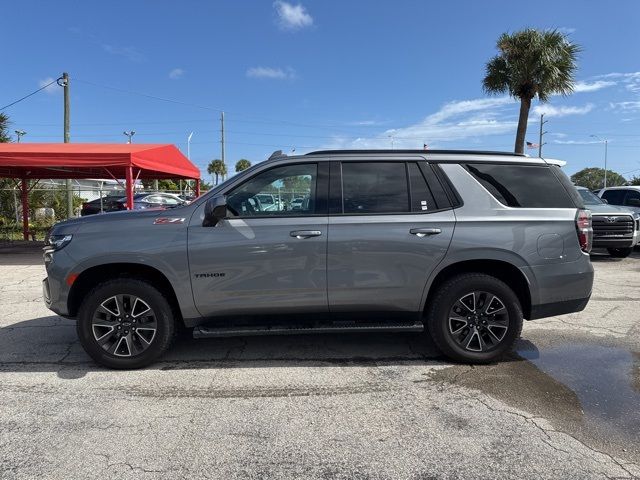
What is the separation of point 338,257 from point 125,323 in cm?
201

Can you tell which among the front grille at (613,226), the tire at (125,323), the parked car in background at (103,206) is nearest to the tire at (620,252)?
the front grille at (613,226)

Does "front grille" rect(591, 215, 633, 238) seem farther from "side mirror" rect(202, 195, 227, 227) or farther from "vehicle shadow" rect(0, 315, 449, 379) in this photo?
"side mirror" rect(202, 195, 227, 227)

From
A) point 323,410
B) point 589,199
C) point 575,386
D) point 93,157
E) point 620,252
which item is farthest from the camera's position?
point 589,199

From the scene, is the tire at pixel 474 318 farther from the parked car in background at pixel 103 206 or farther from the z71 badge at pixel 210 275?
the parked car in background at pixel 103 206

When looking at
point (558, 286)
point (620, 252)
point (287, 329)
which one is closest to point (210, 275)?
point (287, 329)

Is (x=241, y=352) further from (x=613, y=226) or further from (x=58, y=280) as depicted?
(x=613, y=226)

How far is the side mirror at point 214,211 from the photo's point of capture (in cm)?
422

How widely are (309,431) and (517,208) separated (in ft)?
8.96

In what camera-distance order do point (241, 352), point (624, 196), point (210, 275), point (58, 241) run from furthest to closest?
point (624, 196), point (241, 352), point (58, 241), point (210, 275)

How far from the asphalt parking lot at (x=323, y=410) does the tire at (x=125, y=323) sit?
7.5 inches

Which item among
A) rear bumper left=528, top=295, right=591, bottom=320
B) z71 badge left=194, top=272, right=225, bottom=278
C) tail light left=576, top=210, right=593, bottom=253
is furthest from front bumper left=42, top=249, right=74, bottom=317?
tail light left=576, top=210, right=593, bottom=253

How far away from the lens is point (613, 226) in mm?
11711

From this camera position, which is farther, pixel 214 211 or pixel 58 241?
pixel 58 241

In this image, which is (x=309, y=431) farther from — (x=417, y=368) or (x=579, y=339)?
(x=579, y=339)
